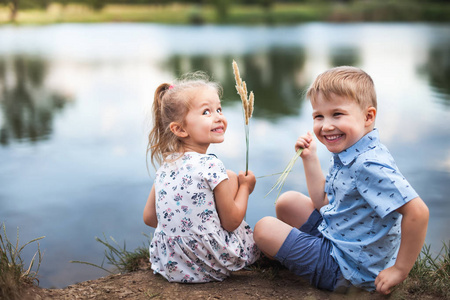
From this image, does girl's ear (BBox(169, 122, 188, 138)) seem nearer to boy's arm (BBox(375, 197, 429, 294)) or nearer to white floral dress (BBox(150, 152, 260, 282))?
white floral dress (BBox(150, 152, 260, 282))

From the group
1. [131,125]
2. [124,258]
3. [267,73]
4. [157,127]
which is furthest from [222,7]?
[124,258]

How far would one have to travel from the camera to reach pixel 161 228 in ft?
6.92

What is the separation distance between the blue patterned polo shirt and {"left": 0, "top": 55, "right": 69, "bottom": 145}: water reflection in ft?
12.0

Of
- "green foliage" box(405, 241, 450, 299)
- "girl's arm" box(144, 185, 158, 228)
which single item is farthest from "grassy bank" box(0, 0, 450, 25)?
"green foliage" box(405, 241, 450, 299)

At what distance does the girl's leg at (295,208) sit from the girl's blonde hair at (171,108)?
0.57m

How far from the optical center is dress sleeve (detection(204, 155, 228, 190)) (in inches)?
79.1

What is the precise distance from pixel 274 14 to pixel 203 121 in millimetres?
17816

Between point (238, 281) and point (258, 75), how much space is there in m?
6.34

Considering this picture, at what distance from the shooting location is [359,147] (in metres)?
1.93

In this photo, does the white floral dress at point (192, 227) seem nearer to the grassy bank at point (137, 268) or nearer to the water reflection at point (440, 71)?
the grassy bank at point (137, 268)

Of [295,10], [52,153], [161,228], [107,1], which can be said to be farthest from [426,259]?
[295,10]

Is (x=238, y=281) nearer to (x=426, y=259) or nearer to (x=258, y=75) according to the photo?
(x=426, y=259)

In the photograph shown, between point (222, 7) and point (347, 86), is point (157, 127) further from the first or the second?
point (222, 7)


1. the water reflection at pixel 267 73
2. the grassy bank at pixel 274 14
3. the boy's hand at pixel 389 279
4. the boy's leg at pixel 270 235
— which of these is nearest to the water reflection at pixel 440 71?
the water reflection at pixel 267 73
